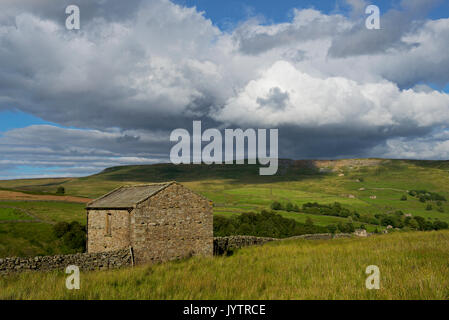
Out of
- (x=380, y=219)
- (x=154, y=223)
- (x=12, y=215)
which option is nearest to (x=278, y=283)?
(x=154, y=223)

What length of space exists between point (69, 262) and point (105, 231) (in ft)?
14.5

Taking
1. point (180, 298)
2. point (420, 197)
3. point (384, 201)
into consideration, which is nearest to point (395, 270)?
point (180, 298)

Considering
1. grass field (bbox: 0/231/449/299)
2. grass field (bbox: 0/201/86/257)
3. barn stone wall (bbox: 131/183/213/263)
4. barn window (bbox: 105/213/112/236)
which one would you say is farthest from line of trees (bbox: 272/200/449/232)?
grass field (bbox: 0/231/449/299)

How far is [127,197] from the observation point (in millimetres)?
22906

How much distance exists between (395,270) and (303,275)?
3476mm

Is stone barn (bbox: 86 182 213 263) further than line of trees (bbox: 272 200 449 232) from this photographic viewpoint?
No

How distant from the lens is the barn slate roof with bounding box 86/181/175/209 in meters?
20.8

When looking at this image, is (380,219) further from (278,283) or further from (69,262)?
(278,283)

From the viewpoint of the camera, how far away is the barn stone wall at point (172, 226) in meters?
20.0

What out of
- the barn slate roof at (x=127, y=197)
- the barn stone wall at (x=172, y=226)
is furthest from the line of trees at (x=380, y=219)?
the barn slate roof at (x=127, y=197)

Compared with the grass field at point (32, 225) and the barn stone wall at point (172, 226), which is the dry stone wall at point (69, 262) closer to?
the barn stone wall at point (172, 226)

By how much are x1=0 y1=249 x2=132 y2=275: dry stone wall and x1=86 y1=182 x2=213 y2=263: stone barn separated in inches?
35.3

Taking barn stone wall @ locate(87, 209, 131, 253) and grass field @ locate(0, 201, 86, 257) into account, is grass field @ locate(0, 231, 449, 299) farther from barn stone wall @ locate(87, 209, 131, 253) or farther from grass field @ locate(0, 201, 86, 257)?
grass field @ locate(0, 201, 86, 257)
